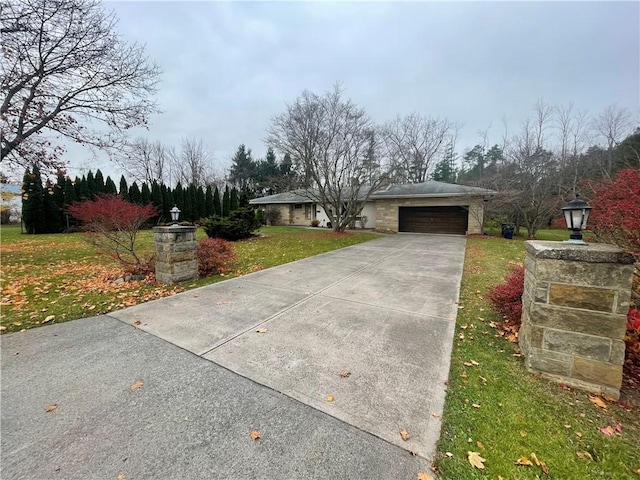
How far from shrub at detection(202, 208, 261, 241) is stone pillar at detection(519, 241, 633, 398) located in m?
11.3

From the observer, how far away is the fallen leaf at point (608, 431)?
5.87 ft

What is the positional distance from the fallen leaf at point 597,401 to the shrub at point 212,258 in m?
6.22

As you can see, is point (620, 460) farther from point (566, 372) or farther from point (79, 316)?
point (79, 316)

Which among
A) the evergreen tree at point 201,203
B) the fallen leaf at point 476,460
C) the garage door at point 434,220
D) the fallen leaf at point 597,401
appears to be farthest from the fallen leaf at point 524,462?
the evergreen tree at point 201,203

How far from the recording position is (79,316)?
3.71 m

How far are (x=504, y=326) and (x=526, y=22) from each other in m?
9.70

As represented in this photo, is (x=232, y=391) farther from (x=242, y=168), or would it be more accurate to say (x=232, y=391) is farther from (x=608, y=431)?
(x=242, y=168)

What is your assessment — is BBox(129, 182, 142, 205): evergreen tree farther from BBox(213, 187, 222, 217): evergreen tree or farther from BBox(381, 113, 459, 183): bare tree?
BBox(381, 113, 459, 183): bare tree

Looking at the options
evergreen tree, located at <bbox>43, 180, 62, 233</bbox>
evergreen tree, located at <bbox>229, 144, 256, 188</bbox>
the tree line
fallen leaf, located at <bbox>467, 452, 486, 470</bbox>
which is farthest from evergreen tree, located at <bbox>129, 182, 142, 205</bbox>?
fallen leaf, located at <bbox>467, 452, 486, 470</bbox>

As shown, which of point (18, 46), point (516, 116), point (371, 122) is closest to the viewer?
point (18, 46)

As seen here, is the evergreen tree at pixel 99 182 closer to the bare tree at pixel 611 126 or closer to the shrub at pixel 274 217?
the shrub at pixel 274 217

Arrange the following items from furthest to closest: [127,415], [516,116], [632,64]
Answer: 1. [516,116]
2. [632,64]
3. [127,415]

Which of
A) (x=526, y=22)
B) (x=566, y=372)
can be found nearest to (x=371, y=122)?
(x=526, y=22)

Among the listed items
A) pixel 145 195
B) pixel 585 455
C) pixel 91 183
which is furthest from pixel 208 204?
pixel 585 455
